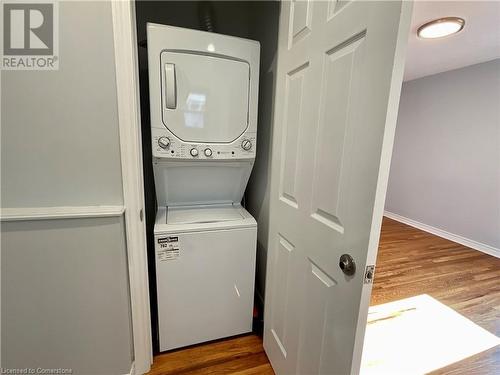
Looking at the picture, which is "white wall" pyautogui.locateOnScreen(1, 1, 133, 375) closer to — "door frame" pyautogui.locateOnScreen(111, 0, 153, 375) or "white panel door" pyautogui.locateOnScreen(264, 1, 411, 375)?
"door frame" pyautogui.locateOnScreen(111, 0, 153, 375)

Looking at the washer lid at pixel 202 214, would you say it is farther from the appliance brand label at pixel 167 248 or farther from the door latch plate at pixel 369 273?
the door latch plate at pixel 369 273

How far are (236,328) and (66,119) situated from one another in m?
1.53

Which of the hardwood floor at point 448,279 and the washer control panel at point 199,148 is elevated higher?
the washer control panel at point 199,148

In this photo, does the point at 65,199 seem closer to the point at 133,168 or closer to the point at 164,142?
the point at 133,168

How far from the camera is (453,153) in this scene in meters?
3.25

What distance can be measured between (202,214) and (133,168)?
54cm

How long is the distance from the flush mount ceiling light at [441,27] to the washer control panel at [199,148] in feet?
6.49

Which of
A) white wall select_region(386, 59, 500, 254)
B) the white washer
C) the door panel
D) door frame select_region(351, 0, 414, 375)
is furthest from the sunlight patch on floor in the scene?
white wall select_region(386, 59, 500, 254)

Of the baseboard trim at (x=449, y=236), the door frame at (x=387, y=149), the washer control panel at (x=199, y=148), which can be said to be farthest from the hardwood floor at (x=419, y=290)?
the washer control panel at (x=199, y=148)

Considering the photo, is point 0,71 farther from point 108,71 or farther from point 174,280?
point 174,280

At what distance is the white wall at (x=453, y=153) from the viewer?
2873mm

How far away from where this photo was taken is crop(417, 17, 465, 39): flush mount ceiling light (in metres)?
1.92

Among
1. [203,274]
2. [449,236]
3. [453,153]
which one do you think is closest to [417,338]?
[203,274]

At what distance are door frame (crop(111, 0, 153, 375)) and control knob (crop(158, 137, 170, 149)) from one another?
0.12 meters
